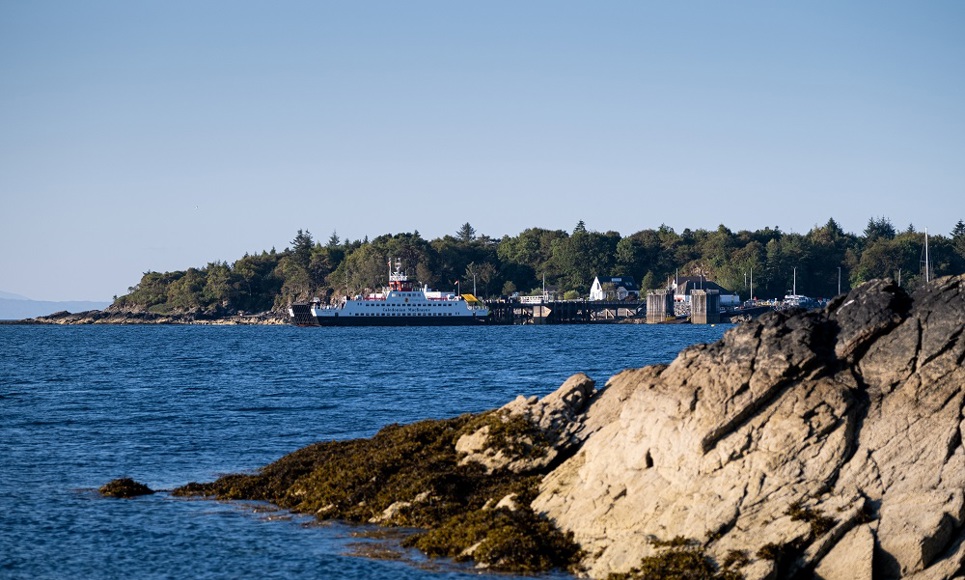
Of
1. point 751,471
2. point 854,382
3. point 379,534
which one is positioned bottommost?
point 379,534

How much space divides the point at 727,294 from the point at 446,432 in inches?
6625

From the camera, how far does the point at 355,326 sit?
159125 mm

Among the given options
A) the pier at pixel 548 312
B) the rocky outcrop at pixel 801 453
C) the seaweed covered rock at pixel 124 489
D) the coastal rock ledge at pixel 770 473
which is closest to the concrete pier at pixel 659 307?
the pier at pixel 548 312

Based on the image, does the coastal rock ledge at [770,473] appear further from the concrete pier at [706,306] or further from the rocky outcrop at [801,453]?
the concrete pier at [706,306]

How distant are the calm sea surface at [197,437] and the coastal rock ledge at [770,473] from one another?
1.89m

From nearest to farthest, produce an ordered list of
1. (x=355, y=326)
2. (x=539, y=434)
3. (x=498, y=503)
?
(x=498, y=503)
(x=539, y=434)
(x=355, y=326)

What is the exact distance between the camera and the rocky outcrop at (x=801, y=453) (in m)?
14.7

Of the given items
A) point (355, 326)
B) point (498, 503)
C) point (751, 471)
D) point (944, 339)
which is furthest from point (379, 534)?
point (355, 326)

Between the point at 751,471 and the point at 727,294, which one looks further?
the point at 727,294

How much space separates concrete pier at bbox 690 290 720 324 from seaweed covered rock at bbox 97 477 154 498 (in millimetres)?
144194

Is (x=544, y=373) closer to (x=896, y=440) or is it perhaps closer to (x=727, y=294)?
(x=896, y=440)

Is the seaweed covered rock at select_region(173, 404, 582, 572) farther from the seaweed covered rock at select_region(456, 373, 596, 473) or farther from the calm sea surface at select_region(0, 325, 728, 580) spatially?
the calm sea surface at select_region(0, 325, 728, 580)

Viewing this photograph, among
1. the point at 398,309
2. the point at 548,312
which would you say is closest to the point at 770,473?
the point at 398,309

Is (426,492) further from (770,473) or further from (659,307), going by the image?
(659,307)
